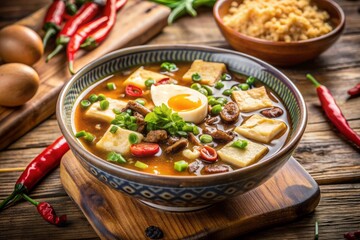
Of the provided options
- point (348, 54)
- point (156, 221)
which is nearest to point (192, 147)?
point (156, 221)

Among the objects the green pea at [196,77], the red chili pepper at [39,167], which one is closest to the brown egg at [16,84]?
the red chili pepper at [39,167]

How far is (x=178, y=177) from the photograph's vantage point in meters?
2.67

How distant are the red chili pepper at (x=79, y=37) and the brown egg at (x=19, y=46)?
11.4 inches

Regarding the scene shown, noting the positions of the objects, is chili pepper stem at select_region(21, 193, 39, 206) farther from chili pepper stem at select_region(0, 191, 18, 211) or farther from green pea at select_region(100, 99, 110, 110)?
green pea at select_region(100, 99, 110, 110)

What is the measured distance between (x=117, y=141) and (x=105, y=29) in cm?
230

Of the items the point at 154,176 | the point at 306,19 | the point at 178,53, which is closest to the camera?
the point at 154,176

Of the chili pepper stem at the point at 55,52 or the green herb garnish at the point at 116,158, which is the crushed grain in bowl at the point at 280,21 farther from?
the green herb garnish at the point at 116,158

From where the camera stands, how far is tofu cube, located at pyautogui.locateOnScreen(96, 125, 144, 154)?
3.20m

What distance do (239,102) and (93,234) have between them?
4.41 ft

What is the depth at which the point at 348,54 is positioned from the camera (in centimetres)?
525

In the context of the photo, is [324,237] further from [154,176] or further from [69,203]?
[69,203]

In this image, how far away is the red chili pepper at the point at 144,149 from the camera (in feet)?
10.4

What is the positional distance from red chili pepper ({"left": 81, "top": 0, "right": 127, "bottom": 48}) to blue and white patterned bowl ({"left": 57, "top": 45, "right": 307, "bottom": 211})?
44.6 inches

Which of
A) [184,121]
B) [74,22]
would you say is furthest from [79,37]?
[184,121]
